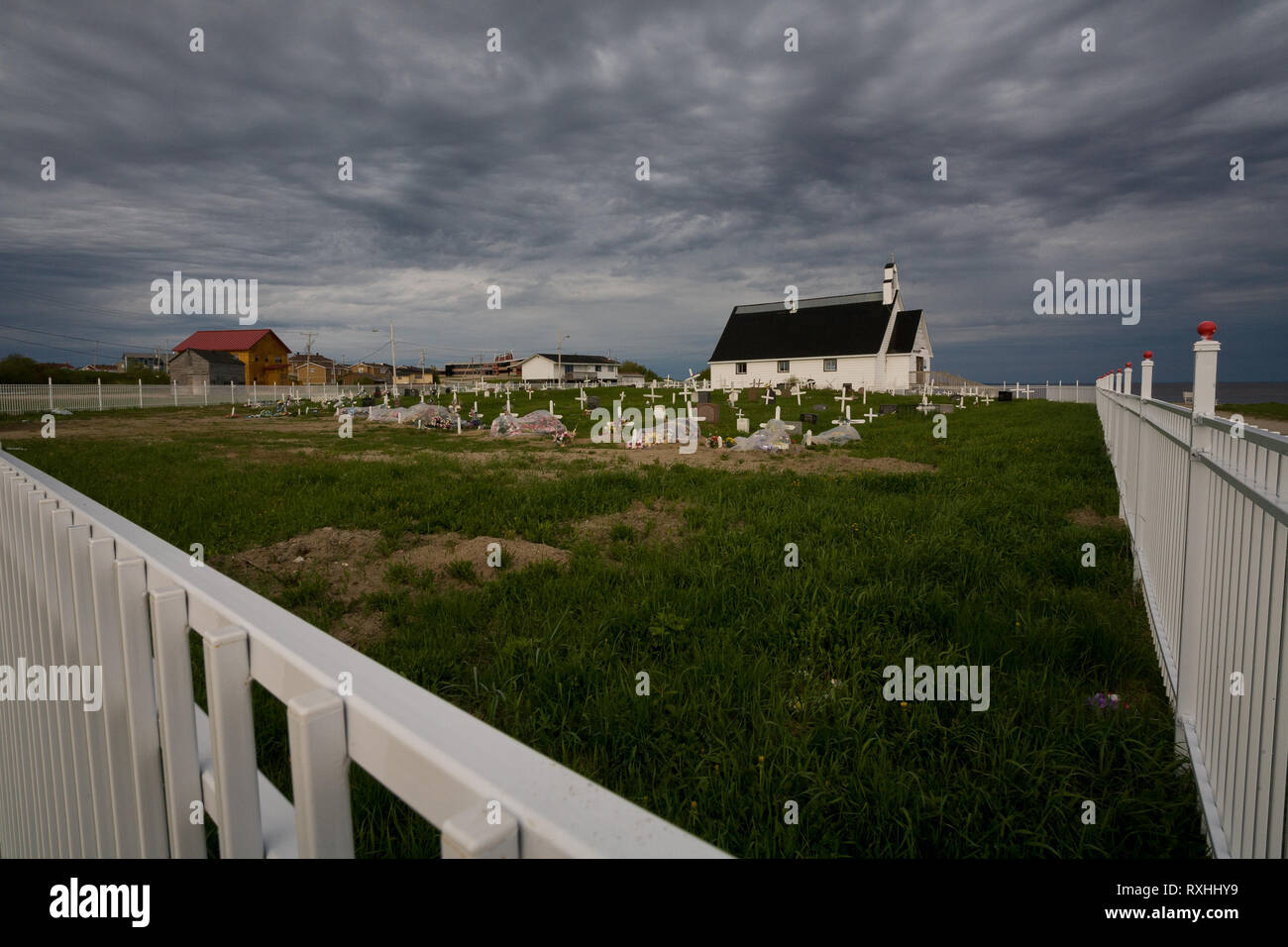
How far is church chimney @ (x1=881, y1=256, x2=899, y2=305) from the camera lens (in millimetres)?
47750

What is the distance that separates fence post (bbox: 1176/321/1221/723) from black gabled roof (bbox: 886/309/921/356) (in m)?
45.9

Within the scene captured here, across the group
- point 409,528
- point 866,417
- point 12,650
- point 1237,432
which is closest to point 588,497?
point 409,528

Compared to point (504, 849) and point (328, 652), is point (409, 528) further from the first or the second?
point (504, 849)

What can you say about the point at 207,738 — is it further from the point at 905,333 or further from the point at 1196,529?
the point at 905,333

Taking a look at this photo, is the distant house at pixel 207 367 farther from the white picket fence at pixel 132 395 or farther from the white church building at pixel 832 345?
the white church building at pixel 832 345

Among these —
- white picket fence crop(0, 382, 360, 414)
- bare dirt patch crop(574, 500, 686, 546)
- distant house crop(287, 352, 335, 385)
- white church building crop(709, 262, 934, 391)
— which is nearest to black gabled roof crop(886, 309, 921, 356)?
white church building crop(709, 262, 934, 391)

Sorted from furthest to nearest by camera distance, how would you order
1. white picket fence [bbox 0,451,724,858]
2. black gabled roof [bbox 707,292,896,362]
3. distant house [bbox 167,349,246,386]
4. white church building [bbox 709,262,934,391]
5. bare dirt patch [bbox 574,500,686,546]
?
distant house [bbox 167,349,246,386], black gabled roof [bbox 707,292,896,362], white church building [bbox 709,262,934,391], bare dirt patch [bbox 574,500,686,546], white picket fence [bbox 0,451,724,858]

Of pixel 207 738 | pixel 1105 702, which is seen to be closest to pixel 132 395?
pixel 207 738

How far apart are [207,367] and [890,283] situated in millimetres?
64802

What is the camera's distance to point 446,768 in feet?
2.74

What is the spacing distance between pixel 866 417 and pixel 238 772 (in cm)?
2472

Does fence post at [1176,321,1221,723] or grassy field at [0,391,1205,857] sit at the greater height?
fence post at [1176,321,1221,723]

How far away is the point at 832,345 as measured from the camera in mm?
48531

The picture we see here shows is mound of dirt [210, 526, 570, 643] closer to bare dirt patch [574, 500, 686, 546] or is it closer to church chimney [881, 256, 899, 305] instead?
bare dirt patch [574, 500, 686, 546]
